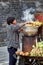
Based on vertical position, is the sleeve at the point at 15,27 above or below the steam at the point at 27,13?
above

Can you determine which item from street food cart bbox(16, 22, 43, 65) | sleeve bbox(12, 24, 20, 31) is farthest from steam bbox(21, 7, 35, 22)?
street food cart bbox(16, 22, 43, 65)

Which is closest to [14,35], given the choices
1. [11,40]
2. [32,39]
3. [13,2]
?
[11,40]

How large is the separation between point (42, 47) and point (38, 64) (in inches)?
13.8

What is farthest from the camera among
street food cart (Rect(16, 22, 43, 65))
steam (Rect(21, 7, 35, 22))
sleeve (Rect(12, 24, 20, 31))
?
steam (Rect(21, 7, 35, 22))

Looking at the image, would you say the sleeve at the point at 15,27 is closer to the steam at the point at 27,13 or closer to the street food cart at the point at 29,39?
the street food cart at the point at 29,39

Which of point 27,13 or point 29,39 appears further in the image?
point 27,13

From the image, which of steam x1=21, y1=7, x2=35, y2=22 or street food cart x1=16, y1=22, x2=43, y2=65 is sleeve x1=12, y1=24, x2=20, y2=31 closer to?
street food cart x1=16, y1=22, x2=43, y2=65

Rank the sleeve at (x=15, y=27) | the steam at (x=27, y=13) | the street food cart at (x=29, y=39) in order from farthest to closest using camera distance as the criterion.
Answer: the steam at (x=27, y=13) < the sleeve at (x=15, y=27) < the street food cart at (x=29, y=39)

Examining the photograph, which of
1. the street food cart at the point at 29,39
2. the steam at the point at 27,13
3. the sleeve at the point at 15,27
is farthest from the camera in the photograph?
the steam at the point at 27,13

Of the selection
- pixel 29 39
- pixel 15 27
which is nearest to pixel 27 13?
pixel 15 27

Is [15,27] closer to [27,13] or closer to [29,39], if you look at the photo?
[29,39]

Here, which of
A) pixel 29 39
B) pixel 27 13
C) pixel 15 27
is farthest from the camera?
pixel 27 13

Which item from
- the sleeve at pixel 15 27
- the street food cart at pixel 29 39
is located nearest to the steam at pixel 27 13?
the sleeve at pixel 15 27

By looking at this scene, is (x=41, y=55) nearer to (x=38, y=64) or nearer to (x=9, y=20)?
(x=38, y=64)
